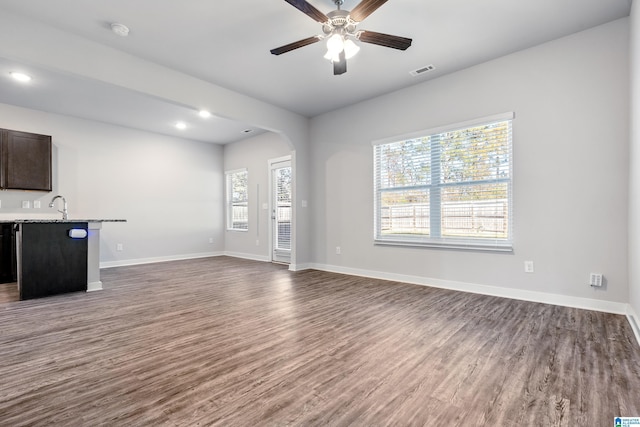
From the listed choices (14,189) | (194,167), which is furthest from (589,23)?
(14,189)

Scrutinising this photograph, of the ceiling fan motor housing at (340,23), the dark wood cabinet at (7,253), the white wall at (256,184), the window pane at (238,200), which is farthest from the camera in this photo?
the window pane at (238,200)

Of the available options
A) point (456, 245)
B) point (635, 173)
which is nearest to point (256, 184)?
point (456, 245)

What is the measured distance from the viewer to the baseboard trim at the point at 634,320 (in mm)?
2361

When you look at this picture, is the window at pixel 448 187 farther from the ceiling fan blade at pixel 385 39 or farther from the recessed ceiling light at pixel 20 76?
the recessed ceiling light at pixel 20 76

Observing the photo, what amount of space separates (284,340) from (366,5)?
8.90 feet

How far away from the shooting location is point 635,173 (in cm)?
250

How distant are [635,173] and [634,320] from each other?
1.24m

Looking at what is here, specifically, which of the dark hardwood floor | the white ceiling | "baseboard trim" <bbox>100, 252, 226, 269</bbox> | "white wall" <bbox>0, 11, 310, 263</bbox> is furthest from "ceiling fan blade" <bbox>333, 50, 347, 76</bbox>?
"baseboard trim" <bbox>100, 252, 226, 269</bbox>

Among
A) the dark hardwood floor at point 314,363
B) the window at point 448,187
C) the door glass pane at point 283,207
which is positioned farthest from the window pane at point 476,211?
the door glass pane at point 283,207

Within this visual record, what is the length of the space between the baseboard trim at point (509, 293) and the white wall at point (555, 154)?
4 cm

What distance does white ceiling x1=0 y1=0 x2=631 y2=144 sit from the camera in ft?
8.91

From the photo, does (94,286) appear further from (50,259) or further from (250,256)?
(250,256)

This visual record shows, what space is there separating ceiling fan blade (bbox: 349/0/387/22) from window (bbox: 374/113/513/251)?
82.4 inches

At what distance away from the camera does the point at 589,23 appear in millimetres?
2992
